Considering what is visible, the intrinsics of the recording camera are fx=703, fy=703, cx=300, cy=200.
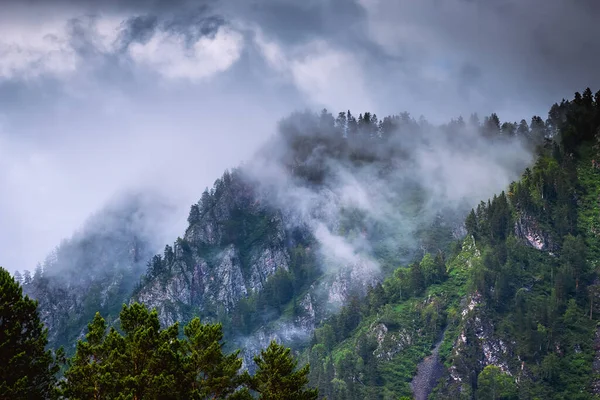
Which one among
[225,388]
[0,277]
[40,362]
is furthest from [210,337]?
[0,277]

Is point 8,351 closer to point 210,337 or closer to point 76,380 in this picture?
point 76,380

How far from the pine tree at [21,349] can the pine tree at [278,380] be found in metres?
23.4

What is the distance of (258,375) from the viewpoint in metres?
82.8

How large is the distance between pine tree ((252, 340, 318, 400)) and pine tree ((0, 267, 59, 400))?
76.7ft

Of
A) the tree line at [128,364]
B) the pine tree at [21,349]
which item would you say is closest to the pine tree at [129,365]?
the tree line at [128,364]

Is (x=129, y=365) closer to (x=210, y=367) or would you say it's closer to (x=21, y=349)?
(x=210, y=367)

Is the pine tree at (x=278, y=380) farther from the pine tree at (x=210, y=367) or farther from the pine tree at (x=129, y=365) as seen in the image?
the pine tree at (x=129, y=365)

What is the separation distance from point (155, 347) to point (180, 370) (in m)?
3.79

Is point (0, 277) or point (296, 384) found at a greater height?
point (0, 277)

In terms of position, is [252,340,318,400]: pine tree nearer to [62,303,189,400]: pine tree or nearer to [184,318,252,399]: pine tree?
[184,318,252,399]: pine tree

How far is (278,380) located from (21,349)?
28.4 meters

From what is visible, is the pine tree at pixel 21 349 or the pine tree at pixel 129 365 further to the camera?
→ the pine tree at pixel 129 365

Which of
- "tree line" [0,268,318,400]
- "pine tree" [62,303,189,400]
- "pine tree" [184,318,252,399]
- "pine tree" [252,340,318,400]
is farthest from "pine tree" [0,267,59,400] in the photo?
"pine tree" [252,340,318,400]

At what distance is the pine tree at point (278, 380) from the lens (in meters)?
80.6
